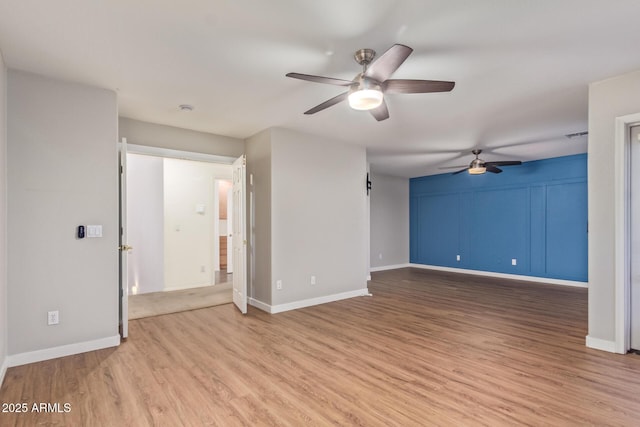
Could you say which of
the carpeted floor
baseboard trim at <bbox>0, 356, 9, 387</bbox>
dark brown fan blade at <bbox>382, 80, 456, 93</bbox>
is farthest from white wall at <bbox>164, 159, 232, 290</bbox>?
dark brown fan blade at <bbox>382, 80, 456, 93</bbox>

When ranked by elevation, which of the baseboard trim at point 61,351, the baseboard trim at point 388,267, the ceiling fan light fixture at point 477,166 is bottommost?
the baseboard trim at point 388,267

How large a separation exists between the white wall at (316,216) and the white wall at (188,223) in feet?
6.45

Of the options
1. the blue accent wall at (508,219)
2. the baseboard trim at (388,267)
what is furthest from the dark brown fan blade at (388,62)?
the baseboard trim at (388,267)

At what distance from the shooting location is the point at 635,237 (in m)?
3.04

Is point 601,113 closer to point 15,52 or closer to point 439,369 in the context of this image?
point 439,369

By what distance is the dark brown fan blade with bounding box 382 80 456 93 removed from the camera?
2.35m

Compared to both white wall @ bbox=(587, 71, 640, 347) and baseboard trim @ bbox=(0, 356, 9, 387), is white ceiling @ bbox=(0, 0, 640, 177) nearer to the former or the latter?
white wall @ bbox=(587, 71, 640, 347)

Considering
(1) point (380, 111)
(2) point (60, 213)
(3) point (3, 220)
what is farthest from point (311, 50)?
(3) point (3, 220)

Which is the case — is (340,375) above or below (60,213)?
below

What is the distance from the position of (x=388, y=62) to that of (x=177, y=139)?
3355 millimetres

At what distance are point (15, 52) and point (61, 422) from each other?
2.70 m

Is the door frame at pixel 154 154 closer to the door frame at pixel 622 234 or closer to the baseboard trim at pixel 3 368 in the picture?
the baseboard trim at pixel 3 368

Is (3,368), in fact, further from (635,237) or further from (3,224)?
(635,237)

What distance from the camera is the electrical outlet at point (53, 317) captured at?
2.97 meters
